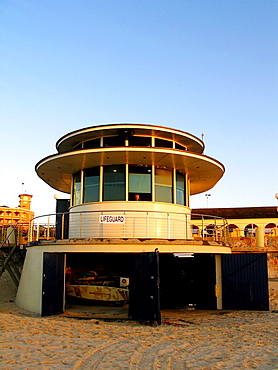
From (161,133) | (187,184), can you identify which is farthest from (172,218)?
(161,133)

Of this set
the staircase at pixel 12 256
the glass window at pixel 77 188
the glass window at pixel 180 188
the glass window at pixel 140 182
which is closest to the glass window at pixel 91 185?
the glass window at pixel 77 188

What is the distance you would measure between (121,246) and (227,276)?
4848 millimetres

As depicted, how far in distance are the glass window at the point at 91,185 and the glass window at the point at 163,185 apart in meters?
2.48

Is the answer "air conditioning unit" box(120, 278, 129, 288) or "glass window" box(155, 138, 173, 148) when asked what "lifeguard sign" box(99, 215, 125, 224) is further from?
"glass window" box(155, 138, 173, 148)

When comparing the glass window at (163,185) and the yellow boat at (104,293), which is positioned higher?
the glass window at (163,185)

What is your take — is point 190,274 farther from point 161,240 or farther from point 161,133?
point 161,133

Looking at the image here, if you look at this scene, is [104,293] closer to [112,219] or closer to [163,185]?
[112,219]

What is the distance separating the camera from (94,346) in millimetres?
8516

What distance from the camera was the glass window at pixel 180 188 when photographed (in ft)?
53.6

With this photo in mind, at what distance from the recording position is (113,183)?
50.6 ft

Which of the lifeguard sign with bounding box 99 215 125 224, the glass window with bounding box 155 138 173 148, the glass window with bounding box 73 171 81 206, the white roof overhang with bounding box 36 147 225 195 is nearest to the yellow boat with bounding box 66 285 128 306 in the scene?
the lifeguard sign with bounding box 99 215 125 224

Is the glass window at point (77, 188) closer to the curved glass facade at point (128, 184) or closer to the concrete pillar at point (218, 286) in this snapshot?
the curved glass facade at point (128, 184)

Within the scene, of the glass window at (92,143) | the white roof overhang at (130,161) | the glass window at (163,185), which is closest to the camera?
the white roof overhang at (130,161)

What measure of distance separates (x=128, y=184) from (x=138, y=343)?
7.45 metres
